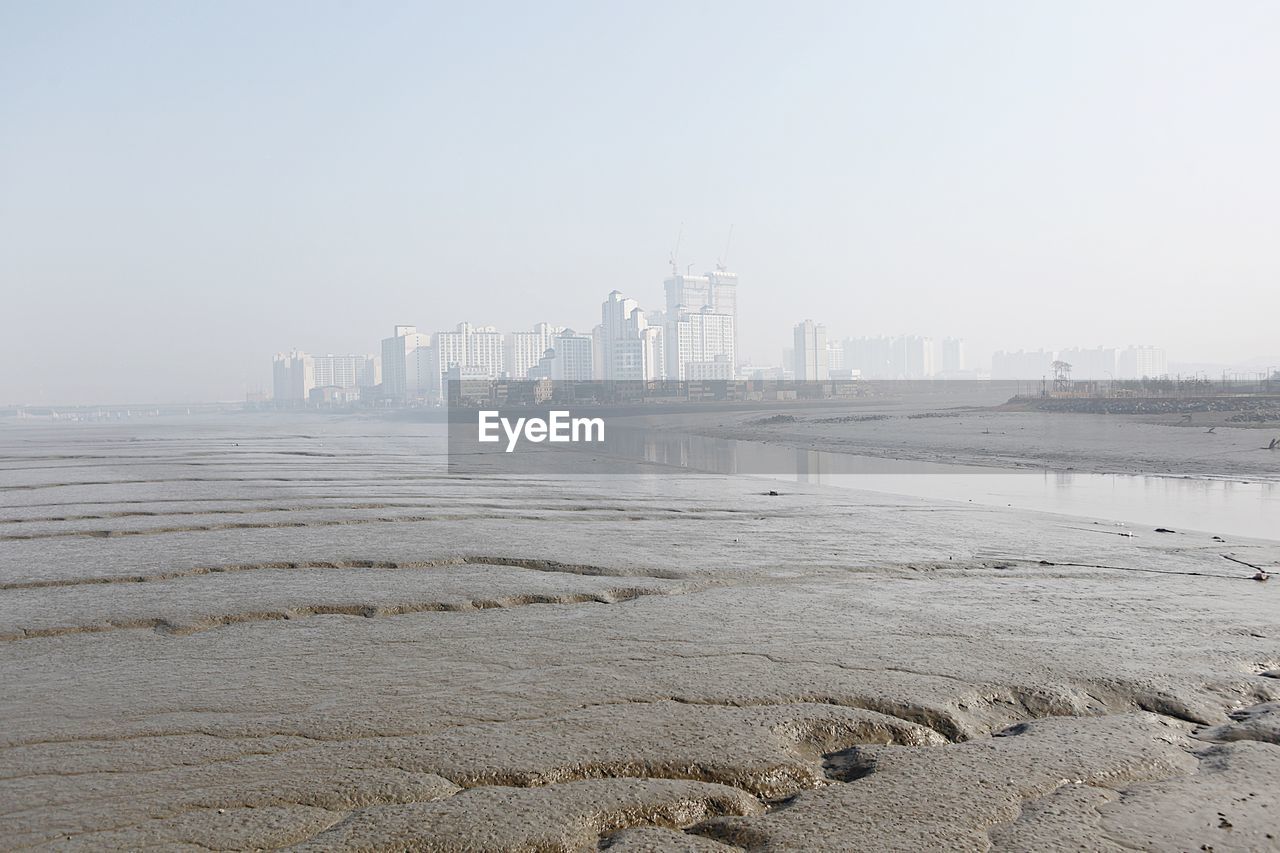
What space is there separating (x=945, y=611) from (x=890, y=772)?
3.23 m

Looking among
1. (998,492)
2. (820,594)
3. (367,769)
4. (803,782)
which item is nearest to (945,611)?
(820,594)

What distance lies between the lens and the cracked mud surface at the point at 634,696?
10.3 ft

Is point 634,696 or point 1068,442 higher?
point 634,696

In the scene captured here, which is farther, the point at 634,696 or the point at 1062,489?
the point at 1062,489

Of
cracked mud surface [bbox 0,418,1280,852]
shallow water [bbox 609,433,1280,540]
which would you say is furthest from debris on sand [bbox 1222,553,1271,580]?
shallow water [bbox 609,433,1280,540]

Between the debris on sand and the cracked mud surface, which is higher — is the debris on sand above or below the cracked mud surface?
below

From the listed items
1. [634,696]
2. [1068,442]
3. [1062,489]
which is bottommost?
[1062,489]

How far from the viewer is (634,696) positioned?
14.8ft

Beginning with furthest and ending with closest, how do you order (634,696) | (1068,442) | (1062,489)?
(1068,442) < (1062,489) < (634,696)

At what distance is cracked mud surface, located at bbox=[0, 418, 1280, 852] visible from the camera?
3146 mm

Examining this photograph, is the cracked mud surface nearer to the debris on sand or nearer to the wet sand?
the debris on sand

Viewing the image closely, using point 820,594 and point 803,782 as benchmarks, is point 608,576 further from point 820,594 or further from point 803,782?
point 803,782

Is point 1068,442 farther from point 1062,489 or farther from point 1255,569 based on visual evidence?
point 1255,569

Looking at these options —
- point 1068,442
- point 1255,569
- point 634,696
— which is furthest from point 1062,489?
point 634,696
